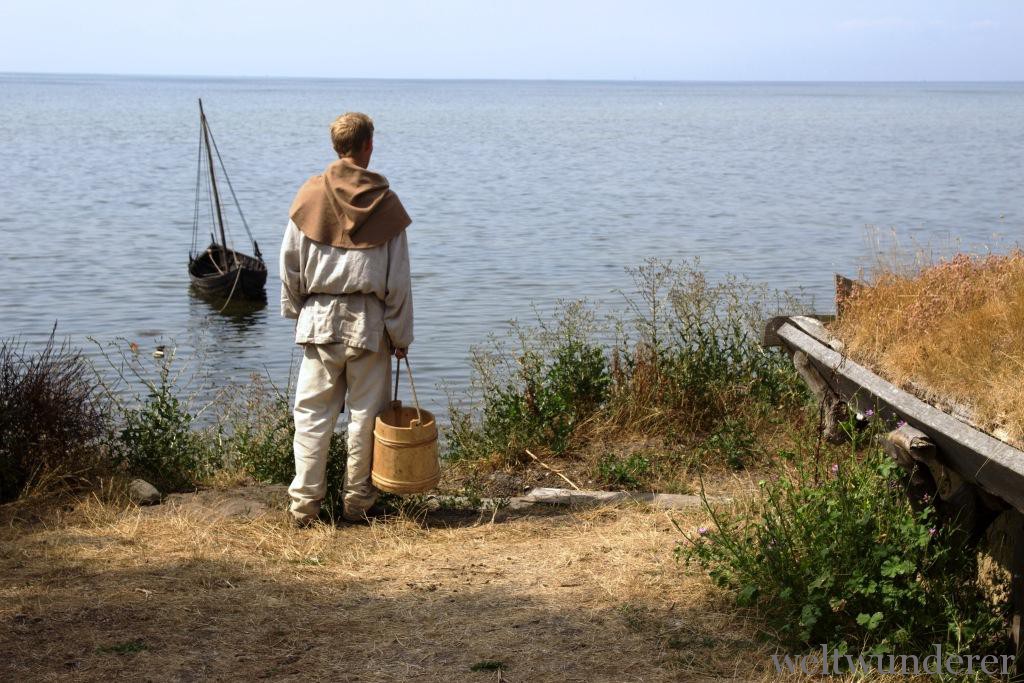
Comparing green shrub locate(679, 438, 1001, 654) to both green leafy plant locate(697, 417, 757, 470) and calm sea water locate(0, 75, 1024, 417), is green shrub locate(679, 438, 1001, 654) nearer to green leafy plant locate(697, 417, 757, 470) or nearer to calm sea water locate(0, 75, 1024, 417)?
green leafy plant locate(697, 417, 757, 470)

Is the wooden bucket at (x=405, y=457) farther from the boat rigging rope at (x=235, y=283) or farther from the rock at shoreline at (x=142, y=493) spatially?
the boat rigging rope at (x=235, y=283)

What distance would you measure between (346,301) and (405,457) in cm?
89

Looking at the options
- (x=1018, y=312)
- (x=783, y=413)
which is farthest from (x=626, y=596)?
(x=783, y=413)

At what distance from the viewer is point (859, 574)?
15.4 ft

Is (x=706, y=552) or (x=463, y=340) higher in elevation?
(x=706, y=552)

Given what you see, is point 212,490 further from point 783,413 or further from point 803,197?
point 803,197

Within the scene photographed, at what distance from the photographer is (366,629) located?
4.84 metres

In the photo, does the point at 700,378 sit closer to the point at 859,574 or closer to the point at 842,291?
the point at 842,291

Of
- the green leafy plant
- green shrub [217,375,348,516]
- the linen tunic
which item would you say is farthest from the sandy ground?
the green leafy plant

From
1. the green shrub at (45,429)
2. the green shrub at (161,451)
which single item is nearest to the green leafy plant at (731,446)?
the green shrub at (161,451)

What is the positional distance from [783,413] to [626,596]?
10.7 feet

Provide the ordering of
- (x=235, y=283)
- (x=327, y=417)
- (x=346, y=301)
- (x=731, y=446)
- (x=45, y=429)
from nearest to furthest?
1. (x=346, y=301)
2. (x=327, y=417)
3. (x=45, y=429)
4. (x=731, y=446)
5. (x=235, y=283)

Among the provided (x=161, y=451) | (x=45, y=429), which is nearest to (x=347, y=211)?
(x=161, y=451)

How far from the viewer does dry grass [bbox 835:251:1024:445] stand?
17.4 feet
